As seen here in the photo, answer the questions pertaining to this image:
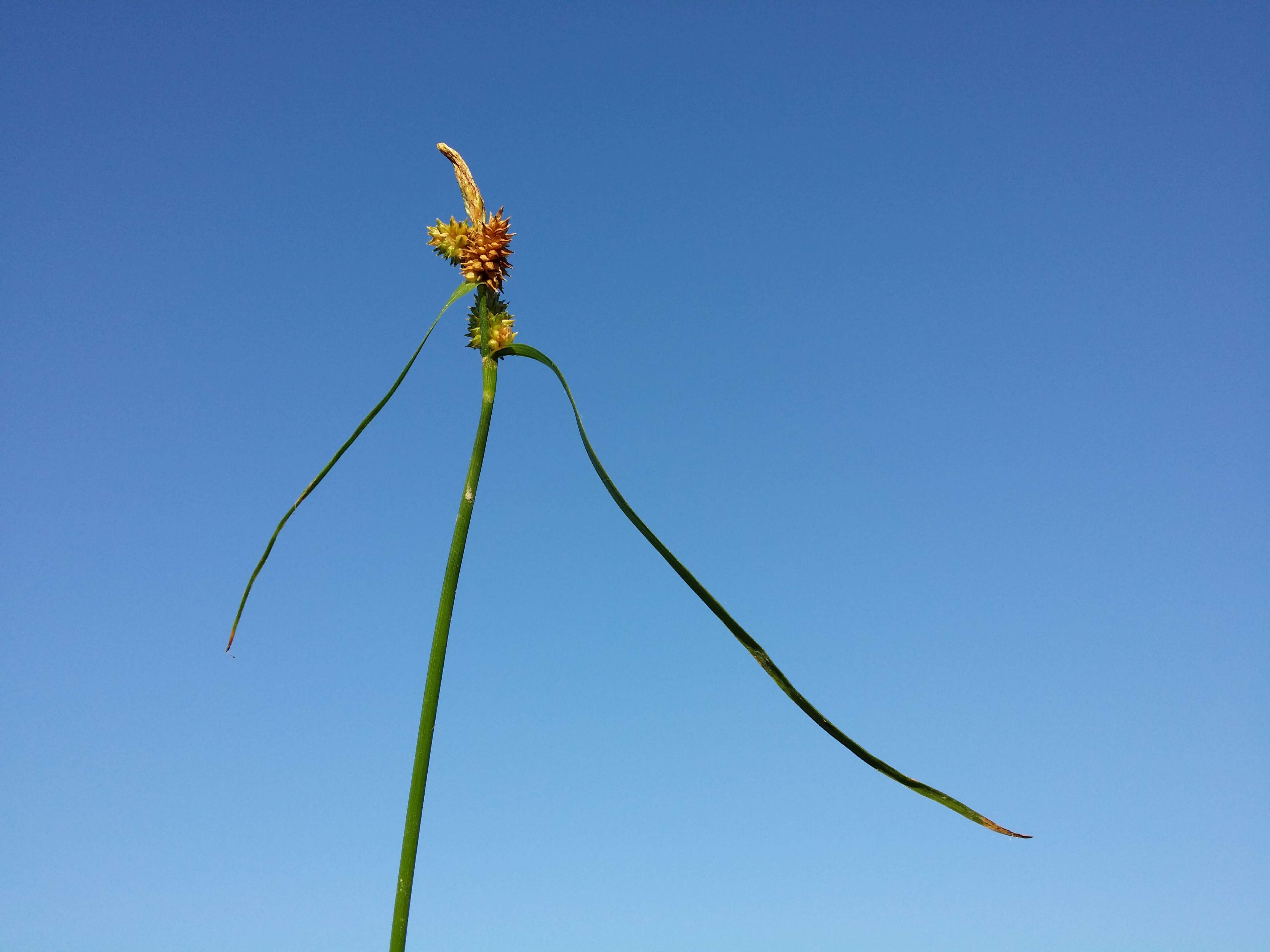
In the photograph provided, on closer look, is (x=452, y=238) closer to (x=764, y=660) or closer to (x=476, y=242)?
(x=476, y=242)

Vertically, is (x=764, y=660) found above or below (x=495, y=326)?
below

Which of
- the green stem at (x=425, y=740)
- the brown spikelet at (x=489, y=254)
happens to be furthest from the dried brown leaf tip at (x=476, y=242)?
the green stem at (x=425, y=740)

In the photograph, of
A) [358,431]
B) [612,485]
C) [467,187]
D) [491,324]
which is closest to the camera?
[612,485]

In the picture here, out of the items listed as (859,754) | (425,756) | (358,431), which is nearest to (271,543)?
(358,431)

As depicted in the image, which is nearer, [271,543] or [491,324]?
[271,543]

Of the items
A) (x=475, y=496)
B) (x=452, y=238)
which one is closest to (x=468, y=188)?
(x=452, y=238)

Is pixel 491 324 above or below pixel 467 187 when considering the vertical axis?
below

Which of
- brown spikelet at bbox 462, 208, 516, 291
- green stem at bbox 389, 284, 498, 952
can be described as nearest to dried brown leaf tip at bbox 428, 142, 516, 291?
brown spikelet at bbox 462, 208, 516, 291

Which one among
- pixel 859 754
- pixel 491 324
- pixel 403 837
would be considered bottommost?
pixel 403 837

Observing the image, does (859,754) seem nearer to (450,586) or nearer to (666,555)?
(666,555)
